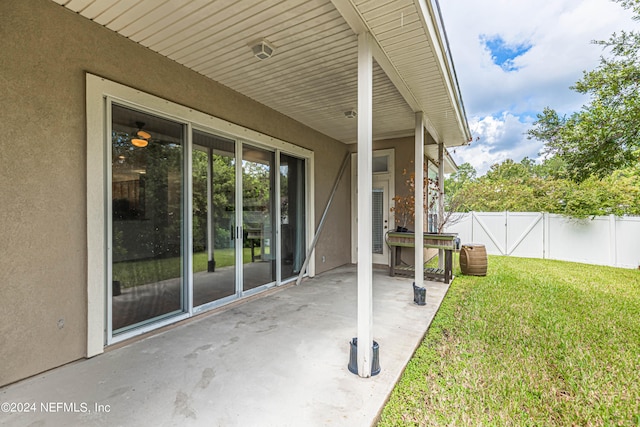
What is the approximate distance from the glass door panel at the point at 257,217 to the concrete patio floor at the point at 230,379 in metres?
0.97

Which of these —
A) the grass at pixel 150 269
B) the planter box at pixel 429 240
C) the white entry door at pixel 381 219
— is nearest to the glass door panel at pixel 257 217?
the grass at pixel 150 269

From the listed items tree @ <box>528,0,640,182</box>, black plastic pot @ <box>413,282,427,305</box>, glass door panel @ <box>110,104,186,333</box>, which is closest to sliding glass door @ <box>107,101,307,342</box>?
glass door panel @ <box>110,104,186,333</box>

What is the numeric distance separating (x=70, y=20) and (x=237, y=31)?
1.36 meters

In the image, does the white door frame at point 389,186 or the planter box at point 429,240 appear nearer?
the planter box at point 429,240

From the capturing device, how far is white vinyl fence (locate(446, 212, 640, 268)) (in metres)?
6.93

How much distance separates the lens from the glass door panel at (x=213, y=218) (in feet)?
10.9

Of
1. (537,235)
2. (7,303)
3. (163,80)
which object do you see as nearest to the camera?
(7,303)

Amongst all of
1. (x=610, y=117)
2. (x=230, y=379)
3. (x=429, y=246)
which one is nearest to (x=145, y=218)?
(x=230, y=379)

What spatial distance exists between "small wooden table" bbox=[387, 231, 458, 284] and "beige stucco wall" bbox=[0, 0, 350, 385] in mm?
4867

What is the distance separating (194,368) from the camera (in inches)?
86.1

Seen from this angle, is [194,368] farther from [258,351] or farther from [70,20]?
[70,20]

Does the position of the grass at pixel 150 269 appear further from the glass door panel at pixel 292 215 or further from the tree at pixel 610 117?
the tree at pixel 610 117

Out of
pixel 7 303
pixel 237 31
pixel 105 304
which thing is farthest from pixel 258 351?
pixel 237 31

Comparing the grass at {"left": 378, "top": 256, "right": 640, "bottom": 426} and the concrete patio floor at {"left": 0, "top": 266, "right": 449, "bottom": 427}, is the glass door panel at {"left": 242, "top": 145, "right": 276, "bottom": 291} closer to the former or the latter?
the concrete patio floor at {"left": 0, "top": 266, "right": 449, "bottom": 427}
